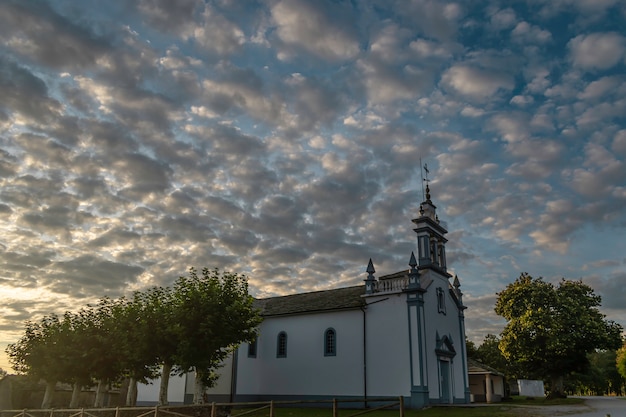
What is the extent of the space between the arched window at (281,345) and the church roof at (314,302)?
1.70 metres

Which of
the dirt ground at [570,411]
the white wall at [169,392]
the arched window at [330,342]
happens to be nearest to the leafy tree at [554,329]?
the dirt ground at [570,411]

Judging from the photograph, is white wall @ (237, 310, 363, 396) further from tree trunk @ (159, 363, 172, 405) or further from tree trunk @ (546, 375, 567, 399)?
tree trunk @ (546, 375, 567, 399)

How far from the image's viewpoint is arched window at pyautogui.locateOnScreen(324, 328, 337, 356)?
→ 33.6m

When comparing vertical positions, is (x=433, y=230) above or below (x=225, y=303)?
above

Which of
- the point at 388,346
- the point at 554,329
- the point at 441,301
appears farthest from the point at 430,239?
the point at 554,329

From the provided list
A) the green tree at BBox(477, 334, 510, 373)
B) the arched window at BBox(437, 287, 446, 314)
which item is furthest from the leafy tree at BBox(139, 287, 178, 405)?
the green tree at BBox(477, 334, 510, 373)

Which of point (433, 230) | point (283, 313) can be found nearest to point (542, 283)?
point (433, 230)

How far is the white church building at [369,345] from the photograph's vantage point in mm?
30812

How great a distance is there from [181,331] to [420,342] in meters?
14.9

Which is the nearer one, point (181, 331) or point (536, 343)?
point (181, 331)

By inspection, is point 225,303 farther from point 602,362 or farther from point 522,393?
point 602,362

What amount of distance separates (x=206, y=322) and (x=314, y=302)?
1209 centimetres

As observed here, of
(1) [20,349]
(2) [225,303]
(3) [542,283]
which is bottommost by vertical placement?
(1) [20,349]

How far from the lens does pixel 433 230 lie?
118 feet
